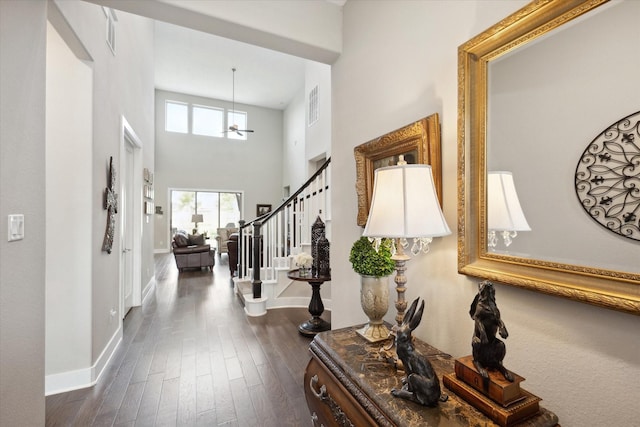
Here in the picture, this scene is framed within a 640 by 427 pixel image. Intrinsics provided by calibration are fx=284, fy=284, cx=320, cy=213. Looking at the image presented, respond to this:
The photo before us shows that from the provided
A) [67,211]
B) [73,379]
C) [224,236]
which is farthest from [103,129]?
[224,236]

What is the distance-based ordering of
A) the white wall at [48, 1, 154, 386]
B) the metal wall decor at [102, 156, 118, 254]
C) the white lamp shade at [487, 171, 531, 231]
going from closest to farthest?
the white lamp shade at [487, 171, 531, 231] → the white wall at [48, 1, 154, 386] → the metal wall decor at [102, 156, 118, 254]

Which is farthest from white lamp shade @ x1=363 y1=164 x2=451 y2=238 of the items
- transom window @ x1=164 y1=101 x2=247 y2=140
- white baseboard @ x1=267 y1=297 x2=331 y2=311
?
transom window @ x1=164 y1=101 x2=247 y2=140

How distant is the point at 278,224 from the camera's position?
415cm

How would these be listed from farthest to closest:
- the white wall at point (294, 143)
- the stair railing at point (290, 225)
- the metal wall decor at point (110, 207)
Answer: the white wall at point (294, 143) < the stair railing at point (290, 225) < the metal wall decor at point (110, 207)

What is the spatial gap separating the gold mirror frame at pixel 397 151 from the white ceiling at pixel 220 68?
673cm

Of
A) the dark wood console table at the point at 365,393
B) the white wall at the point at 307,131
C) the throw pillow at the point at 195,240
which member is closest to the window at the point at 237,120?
the white wall at the point at 307,131

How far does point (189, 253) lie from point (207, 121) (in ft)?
19.2

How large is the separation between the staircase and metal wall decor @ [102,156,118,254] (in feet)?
5.47

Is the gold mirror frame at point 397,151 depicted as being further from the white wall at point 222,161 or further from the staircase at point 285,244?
the white wall at point 222,161

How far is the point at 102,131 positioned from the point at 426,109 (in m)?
2.76

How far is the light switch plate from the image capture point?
133cm

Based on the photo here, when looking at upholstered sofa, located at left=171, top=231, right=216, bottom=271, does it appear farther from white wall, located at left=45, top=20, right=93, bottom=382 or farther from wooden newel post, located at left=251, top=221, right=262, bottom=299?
white wall, located at left=45, top=20, right=93, bottom=382

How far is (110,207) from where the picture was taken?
268 centimetres

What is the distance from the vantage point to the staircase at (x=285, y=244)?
3818mm
